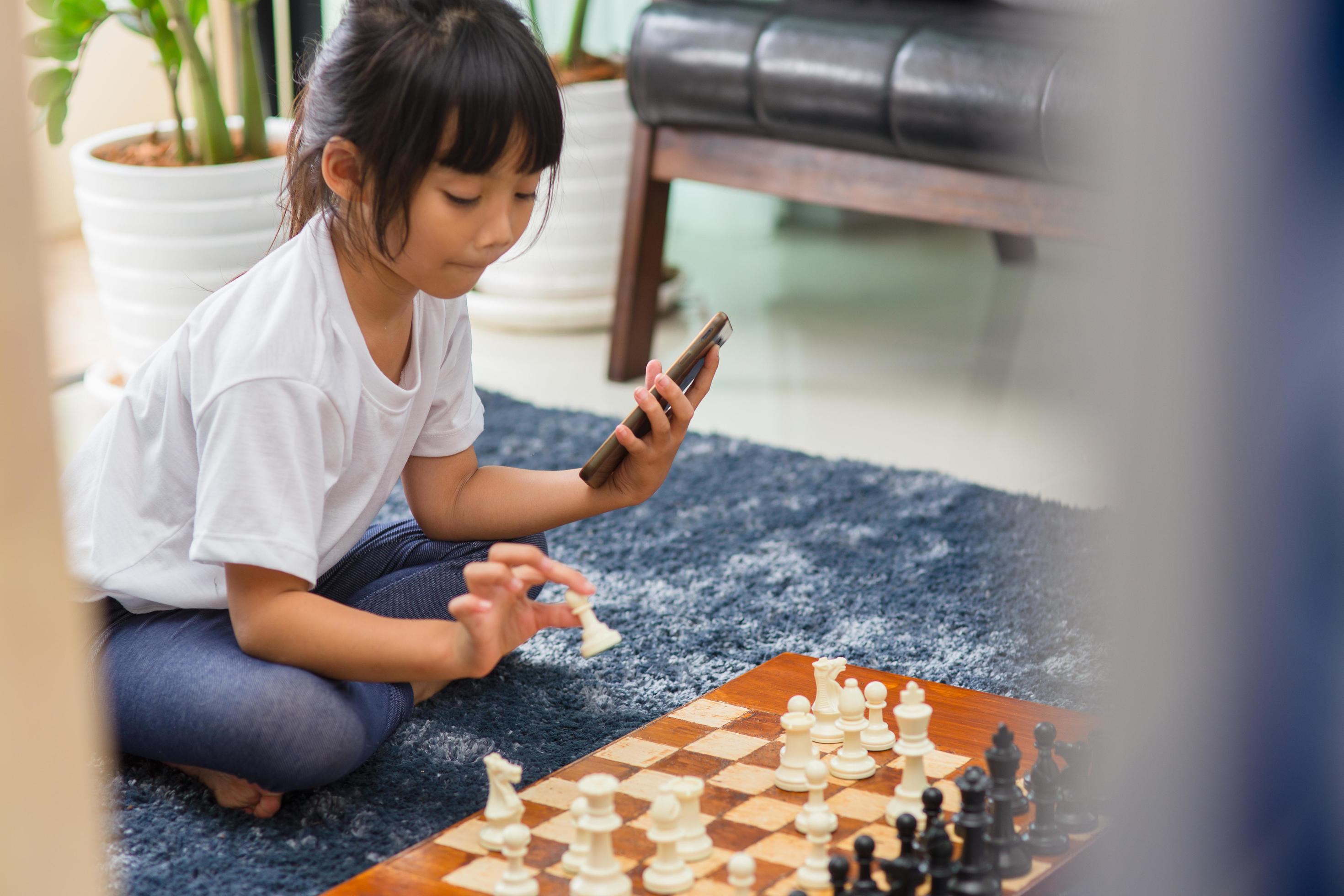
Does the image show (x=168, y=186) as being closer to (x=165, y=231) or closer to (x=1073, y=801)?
(x=165, y=231)

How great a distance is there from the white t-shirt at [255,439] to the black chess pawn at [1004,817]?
0.47m

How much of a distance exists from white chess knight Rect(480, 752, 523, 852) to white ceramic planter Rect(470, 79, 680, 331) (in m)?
1.68

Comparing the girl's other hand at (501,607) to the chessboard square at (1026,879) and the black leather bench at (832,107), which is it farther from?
the black leather bench at (832,107)

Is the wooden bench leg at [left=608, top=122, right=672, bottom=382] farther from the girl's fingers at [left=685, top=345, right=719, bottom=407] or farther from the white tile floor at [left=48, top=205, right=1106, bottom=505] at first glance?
the girl's fingers at [left=685, top=345, right=719, bottom=407]

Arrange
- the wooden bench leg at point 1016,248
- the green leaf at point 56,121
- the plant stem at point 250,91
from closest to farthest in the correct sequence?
the green leaf at point 56,121, the plant stem at point 250,91, the wooden bench leg at point 1016,248

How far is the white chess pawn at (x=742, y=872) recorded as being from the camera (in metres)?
0.81

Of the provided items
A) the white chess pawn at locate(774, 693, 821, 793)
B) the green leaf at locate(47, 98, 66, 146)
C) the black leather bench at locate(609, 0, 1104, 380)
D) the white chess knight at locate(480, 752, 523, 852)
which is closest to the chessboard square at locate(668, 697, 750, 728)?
the white chess pawn at locate(774, 693, 821, 793)

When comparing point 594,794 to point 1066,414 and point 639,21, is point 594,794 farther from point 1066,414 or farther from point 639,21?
point 639,21

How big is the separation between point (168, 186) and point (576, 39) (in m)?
0.88

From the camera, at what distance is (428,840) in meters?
0.92

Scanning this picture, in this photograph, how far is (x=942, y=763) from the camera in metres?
1.02

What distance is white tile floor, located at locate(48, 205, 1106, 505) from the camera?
6.84 ft

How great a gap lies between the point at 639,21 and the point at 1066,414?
1.95m

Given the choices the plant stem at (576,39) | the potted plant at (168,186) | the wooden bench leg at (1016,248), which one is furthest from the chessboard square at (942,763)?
the wooden bench leg at (1016,248)
